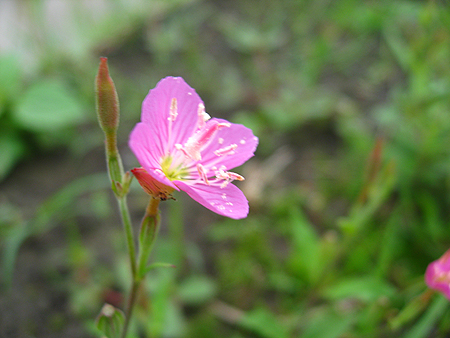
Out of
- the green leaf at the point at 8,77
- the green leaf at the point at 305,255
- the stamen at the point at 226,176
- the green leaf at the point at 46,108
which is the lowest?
the green leaf at the point at 305,255

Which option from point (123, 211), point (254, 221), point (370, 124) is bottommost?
point (254, 221)

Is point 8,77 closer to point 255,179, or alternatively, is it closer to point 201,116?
point 255,179

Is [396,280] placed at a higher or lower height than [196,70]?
lower

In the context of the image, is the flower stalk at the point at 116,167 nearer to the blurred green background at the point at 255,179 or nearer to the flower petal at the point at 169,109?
the flower petal at the point at 169,109

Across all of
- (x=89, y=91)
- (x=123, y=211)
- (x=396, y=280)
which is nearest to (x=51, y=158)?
(x=89, y=91)

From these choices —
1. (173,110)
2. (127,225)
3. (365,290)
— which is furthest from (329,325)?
(173,110)

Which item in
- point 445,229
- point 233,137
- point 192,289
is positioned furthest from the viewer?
point 445,229

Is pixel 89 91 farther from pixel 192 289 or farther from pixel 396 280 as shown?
pixel 396 280

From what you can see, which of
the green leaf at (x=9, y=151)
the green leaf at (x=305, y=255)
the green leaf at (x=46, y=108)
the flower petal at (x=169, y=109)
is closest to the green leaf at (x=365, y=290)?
the green leaf at (x=305, y=255)
